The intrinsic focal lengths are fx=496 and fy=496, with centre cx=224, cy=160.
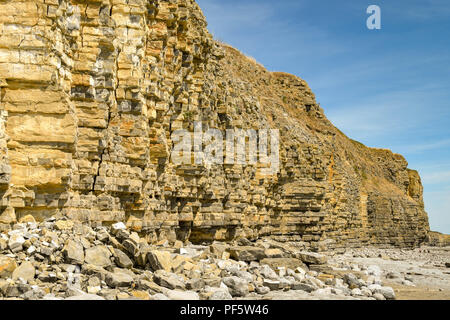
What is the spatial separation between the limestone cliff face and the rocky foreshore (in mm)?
811

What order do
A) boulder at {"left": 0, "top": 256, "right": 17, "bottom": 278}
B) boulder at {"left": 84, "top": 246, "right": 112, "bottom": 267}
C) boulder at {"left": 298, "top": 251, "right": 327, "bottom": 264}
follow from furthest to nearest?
boulder at {"left": 298, "top": 251, "right": 327, "bottom": 264} → boulder at {"left": 84, "top": 246, "right": 112, "bottom": 267} → boulder at {"left": 0, "top": 256, "right": 17, "bottom": 278}

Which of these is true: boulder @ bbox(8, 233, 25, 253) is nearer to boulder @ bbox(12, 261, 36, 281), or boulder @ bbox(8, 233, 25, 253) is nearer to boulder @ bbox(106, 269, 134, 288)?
boulder @ bbox(12, 261, 36, 281)

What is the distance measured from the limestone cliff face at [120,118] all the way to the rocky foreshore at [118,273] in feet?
2.66

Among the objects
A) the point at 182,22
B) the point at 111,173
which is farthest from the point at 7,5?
the point at 182,22

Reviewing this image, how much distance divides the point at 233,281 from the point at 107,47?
697cm

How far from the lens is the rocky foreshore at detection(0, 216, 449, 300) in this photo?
339 inches

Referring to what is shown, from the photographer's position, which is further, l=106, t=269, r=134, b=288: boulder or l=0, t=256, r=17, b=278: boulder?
l=106, t=269, r=134, b=288: boulder

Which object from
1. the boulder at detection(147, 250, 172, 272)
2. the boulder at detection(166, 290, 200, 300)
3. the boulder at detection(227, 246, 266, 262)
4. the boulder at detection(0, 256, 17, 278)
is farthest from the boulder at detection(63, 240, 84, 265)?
the boulder at detection(227, 246, 266, 262)

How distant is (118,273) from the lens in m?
9.74

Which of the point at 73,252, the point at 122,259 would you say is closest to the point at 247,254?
the point at 122,259

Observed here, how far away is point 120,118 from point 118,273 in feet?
20.2

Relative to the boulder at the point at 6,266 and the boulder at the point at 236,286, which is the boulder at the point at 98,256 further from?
the boulder at the point at 236,286

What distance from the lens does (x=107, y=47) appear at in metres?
13.3
